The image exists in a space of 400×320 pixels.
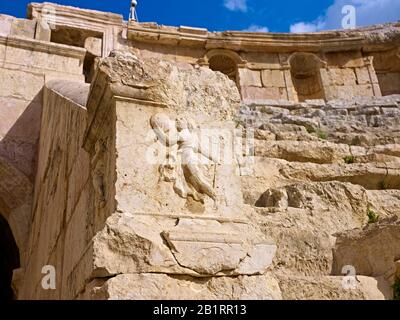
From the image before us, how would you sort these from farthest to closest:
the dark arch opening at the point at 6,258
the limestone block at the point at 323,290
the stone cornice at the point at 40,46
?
1. the dark arch opening at the point at 6,258
2. the stone cornice at the point at 40,46
3. the limestone block at the point at 323,290

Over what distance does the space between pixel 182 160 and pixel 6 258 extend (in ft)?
31.2

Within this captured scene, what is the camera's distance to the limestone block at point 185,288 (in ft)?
7.96

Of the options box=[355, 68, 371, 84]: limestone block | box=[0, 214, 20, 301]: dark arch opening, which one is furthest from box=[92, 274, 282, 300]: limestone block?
box=[355, 68, 371, 84]: limestone block

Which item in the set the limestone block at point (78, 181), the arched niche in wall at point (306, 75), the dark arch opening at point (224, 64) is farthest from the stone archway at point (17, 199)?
the arched niche in wall at point (306, 75)

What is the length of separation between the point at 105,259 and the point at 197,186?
30.6 inches

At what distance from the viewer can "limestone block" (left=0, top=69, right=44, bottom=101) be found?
7773mm

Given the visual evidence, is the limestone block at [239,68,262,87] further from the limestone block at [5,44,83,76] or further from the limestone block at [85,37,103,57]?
the limestone block at [5,44,83,76]

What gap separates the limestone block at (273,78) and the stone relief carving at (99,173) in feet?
46.6

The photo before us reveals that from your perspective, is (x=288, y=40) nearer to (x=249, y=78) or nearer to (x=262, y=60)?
(x=262, y=60)

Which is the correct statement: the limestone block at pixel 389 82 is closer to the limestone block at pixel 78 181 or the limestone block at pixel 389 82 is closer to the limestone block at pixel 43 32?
the limestone block at pixel 43 32

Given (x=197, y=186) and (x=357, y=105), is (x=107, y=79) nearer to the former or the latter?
(x=197, y=186)

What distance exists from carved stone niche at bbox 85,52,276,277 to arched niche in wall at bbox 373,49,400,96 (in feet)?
52.0

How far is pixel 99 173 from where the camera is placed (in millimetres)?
3244
